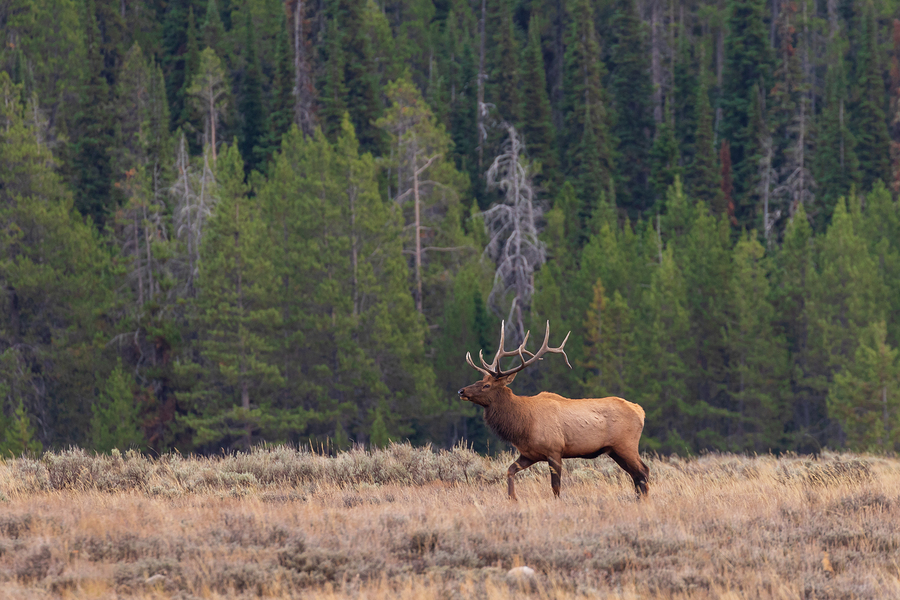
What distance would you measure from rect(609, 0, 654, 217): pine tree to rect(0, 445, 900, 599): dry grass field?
51.0 m

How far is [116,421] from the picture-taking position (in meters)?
35.8

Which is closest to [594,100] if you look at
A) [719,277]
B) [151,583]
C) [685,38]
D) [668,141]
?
[668,141]

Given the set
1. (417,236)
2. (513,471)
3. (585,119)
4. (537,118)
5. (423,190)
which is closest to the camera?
(513,471)

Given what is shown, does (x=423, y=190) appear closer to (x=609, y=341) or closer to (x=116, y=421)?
(x=609, y=341)

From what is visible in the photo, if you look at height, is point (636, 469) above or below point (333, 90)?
below

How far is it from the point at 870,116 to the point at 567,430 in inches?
2152

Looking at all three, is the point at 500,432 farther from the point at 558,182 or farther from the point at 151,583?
the point at 558,182

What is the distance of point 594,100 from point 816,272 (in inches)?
939

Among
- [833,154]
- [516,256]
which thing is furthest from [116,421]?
[833,154]

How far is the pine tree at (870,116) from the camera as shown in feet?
187

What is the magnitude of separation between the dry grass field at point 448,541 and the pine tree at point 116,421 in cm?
2550

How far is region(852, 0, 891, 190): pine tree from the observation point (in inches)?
2249

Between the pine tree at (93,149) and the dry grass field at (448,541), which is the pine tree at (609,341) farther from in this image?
the dry grass field at (448,541)

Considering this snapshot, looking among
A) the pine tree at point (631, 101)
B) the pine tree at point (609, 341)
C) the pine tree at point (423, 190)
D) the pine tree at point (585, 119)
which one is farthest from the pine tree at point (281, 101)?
the pine tree at point (609, 341)
